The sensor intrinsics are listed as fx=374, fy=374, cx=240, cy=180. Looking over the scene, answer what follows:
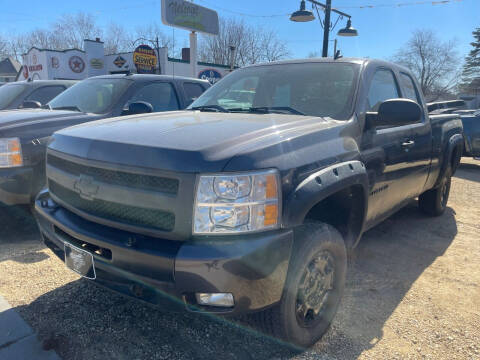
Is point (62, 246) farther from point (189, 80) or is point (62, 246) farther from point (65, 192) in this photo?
point (189, 80)

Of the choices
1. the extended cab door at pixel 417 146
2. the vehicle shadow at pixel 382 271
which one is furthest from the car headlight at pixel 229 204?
the extended cab door at pixel 417 146

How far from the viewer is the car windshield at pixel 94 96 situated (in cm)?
466

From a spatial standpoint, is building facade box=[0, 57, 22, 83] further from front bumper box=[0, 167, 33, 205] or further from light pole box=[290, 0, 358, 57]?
front bumper box=[0, 167, 33, 205]

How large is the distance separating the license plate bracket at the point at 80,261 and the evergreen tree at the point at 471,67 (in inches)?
1964

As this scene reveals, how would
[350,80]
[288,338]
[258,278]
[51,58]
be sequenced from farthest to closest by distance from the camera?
[51,58], [350,80], [288,338], [258,278]

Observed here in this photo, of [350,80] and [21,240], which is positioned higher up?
[350,80]

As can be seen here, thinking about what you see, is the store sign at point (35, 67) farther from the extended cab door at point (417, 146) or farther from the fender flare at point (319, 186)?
the fender flare at point (319, 186)

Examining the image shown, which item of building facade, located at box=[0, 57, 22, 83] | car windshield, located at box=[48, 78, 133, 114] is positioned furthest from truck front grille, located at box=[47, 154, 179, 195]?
building facade, located at box=[0, 57, 22, 83]

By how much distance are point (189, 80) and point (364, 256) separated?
3.50 meters

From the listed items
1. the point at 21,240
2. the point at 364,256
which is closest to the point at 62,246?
the point at 21,240

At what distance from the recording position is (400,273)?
3.40 meters

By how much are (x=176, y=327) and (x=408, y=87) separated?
324 centimetres

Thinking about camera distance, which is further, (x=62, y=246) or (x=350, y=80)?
(x=350, y=80)

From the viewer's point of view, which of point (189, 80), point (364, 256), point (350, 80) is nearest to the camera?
point (350, 80)
